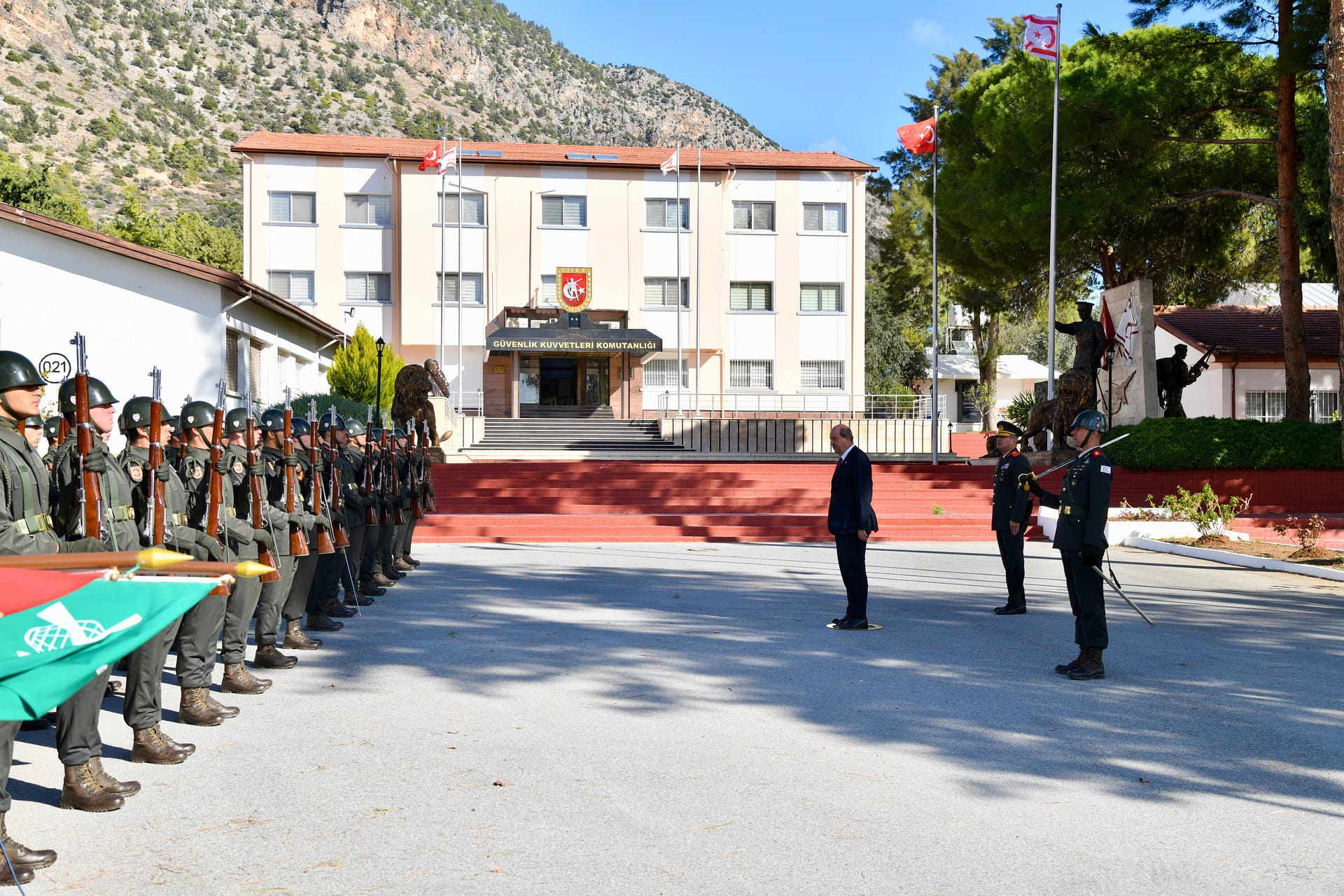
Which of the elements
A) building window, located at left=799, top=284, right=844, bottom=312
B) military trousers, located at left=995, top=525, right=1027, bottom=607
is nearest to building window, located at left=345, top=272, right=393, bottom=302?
building window, located at left=799, top=284, right=844, bottom=312

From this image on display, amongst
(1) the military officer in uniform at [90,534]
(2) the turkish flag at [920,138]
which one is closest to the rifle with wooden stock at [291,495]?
(1) the military officer in uniform at [90,534]

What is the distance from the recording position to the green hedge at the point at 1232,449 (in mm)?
21281

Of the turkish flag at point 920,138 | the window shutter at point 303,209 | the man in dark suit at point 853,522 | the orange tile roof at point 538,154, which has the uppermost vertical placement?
the orange tile roof at point 538,154

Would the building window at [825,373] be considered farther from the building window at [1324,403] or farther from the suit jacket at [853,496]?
the suit jacket at [853,496]

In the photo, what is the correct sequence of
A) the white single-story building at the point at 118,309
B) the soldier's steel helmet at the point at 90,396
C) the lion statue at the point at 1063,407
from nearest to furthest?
the soldier's steel helmet at the point at 90,396 → the white single-story building at the point at 118,309 → the lion statue at the point at 1063,407

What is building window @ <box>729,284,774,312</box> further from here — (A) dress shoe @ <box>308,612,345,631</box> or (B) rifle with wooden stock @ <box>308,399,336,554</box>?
(B) rifle with wooden stock @ <box>308,399,336,554</box>

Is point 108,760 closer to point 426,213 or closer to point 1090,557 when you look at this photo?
point 1090,557

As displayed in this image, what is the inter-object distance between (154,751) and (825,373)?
122ft

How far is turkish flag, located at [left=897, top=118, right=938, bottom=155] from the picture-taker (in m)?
25.4

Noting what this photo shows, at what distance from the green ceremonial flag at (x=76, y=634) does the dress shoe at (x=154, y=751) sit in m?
2.07

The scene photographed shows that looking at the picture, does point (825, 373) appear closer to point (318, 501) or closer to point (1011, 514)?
point (1011, 514)

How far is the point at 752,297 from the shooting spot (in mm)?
41312

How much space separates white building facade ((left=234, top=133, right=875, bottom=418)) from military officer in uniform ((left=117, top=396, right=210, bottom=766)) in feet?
105

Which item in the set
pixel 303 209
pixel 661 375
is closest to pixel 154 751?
pixel 661 375
